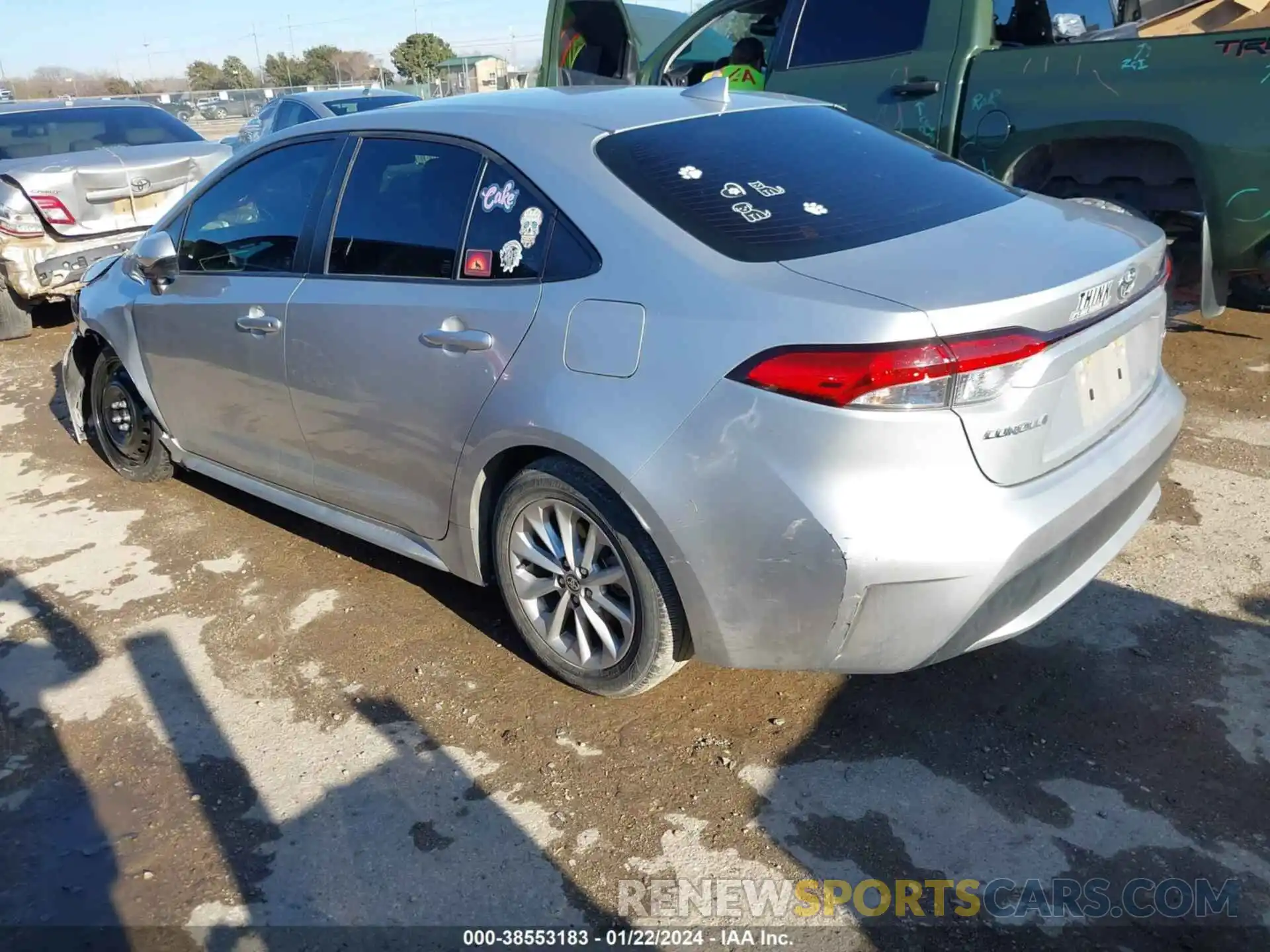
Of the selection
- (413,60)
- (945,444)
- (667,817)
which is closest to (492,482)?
(667,817)

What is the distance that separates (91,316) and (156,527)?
1035 mm

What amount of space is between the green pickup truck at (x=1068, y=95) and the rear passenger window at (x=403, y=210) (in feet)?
9.63

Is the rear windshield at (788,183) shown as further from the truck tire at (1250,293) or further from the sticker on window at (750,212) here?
the truck tire at (1250,293)

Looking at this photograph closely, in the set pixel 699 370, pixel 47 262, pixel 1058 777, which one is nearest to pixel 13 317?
pixel 47 262

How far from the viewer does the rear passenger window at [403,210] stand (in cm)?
320

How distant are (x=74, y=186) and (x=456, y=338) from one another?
5.95 metres

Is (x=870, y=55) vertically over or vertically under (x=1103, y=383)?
over

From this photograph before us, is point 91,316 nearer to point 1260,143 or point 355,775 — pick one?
point 355,775

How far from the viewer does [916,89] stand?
5.22 meters

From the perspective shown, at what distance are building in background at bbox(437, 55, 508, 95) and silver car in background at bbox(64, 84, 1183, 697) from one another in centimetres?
3035

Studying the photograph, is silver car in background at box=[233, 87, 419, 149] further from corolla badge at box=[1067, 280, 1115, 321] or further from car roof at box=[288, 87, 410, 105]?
corolla badge at box=[1067, 280, 1115, 321]

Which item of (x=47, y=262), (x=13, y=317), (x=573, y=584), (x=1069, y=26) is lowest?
(x=13, y=317)

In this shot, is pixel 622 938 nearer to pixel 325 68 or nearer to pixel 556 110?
pixel 556 110

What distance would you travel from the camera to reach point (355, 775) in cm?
290
